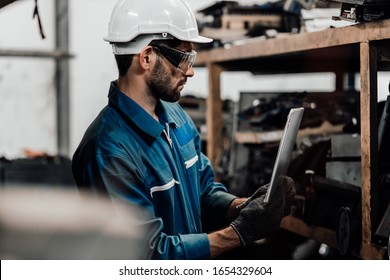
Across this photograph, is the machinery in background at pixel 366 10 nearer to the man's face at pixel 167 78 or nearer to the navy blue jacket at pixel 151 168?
the man's face at pixel 167 78

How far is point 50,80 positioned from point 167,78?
326 cm

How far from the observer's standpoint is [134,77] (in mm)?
1786

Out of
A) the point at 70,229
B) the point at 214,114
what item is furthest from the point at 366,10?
the point at 214,114

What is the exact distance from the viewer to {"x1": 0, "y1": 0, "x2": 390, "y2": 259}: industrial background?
1770 mm

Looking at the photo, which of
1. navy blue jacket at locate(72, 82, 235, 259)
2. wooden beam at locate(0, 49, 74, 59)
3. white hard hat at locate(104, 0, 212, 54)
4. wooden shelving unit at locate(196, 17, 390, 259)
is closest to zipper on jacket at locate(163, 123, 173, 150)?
navy blue jacket at locate(72, 82, 235, 259)

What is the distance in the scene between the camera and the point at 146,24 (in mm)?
1741

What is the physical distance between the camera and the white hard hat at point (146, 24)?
1.74 meters

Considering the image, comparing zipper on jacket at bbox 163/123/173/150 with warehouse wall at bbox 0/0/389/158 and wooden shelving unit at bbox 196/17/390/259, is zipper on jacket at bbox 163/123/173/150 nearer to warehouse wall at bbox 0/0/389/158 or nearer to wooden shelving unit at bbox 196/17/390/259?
wooden shelving unit at bbox 196/17/390/259

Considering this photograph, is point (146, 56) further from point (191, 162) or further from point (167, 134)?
point (191, 162)

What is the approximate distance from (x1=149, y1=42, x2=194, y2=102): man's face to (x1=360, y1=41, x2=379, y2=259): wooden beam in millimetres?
446

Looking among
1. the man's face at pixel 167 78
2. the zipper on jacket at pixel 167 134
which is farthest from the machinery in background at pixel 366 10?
the zipper on jacket at pixel 167 134

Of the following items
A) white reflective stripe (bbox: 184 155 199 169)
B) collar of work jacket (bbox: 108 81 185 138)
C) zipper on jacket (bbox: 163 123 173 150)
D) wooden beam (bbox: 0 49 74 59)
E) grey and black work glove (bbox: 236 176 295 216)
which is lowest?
grey and black work glove (bbox: 236 176 295 216)

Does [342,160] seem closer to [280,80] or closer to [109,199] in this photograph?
[109,199]
